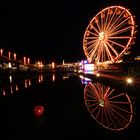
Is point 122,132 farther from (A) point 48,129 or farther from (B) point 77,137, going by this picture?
(A) point 48,129

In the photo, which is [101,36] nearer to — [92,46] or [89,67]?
[92,46]

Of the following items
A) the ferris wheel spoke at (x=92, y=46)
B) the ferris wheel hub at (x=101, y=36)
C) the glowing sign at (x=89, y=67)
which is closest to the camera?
the ferris wheel hub at (x=101, y=36)

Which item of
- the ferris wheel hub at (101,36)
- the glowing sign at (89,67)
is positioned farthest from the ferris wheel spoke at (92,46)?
the glowing sign at (89,67)

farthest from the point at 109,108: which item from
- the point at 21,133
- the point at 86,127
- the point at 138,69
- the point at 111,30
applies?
the point at 111,30

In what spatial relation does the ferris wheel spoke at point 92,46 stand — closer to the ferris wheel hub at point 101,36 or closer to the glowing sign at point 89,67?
the ferris wheel hub at point 101,36

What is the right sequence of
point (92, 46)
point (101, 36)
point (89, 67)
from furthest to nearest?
point (89, 67), point (92, 46), point (101, 36)

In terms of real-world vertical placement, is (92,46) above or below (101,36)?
below

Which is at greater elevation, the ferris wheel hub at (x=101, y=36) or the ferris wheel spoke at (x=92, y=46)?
the ferris wheel hub at (x=101, y=36)

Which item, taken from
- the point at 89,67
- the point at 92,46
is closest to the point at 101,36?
the point at 92,46

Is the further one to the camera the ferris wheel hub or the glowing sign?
the glowing sign

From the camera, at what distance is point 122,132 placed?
6.05 metres

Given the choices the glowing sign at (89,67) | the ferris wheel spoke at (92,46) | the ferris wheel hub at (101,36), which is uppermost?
the ferris wheel hub at (101,36)

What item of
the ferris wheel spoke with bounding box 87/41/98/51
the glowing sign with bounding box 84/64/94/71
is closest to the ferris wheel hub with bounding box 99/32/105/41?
the ferris wheel spoke with bounding box 87/41/98/51

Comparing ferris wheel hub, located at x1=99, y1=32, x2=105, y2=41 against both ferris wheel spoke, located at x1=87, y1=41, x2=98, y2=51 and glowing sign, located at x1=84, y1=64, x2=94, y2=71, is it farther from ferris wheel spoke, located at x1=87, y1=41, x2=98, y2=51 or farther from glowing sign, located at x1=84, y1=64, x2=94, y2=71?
glowing sign, located at x1=84, y1=64, x2=94, y2=71
